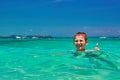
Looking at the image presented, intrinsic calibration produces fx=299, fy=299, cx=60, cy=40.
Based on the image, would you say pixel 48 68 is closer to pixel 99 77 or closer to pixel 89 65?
pixel 89 65

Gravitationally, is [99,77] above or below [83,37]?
below

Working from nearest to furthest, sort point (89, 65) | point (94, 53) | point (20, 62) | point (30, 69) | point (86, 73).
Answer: point (86, 73)
point (30, 69)
point (89, 65)
point (20, 62)
point (94, 53)

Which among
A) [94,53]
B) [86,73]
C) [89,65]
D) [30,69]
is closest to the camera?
[86,73]

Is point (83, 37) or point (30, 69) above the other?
point (83, 37)

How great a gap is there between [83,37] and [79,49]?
43 centimetres

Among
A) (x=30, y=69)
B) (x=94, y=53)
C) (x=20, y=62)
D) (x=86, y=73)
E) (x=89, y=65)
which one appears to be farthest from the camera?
(x=94, y=53)

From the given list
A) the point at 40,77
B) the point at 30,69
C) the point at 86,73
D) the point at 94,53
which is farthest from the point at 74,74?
the point at 94,53

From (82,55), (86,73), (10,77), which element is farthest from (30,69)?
(82,55)

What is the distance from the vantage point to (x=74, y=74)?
720 centimetres

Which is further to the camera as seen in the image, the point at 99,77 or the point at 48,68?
the point at 48,68

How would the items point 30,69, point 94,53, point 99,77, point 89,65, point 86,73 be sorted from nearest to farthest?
point 99,77 → point 86,73 → point 30,69 → point 89,65 → point 94,53

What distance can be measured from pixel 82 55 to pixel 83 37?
0.61m

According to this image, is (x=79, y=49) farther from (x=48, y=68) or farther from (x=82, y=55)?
(x=48, y=68)

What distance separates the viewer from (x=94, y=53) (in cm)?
1037
